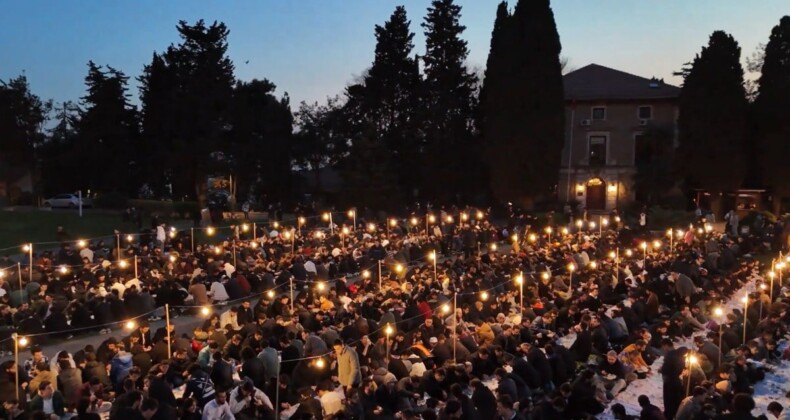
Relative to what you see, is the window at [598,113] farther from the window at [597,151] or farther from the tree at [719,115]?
the tree at [719,115]

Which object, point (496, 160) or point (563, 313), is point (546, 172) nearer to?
point (496, 160)

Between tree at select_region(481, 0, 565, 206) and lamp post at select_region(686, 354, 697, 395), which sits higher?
tree at select_region(481, 0, 565, 206)

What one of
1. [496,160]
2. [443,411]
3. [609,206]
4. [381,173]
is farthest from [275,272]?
[609,206]

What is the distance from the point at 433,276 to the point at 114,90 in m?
35.7

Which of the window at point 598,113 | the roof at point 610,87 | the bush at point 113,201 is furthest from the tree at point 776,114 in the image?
the bush at point 113,201

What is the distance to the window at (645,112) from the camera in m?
44.0

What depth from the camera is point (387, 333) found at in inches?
470

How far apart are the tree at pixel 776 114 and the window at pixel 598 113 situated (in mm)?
8837

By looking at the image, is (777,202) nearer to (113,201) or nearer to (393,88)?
(393,88)

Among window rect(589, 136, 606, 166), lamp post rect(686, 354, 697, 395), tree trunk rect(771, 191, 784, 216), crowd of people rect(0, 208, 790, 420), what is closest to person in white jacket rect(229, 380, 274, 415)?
crowd of people rect(0, 208, 790, 420)

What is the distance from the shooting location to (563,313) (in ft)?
49.3

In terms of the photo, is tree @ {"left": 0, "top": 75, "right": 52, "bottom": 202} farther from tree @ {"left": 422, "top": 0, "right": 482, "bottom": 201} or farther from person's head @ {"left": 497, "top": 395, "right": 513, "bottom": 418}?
person's head @ {"left": 497, "top": 395, "right": 513, "bottom": 418}

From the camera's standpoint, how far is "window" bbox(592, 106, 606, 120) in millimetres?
44625

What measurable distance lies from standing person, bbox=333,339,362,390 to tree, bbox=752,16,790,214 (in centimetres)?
3353
